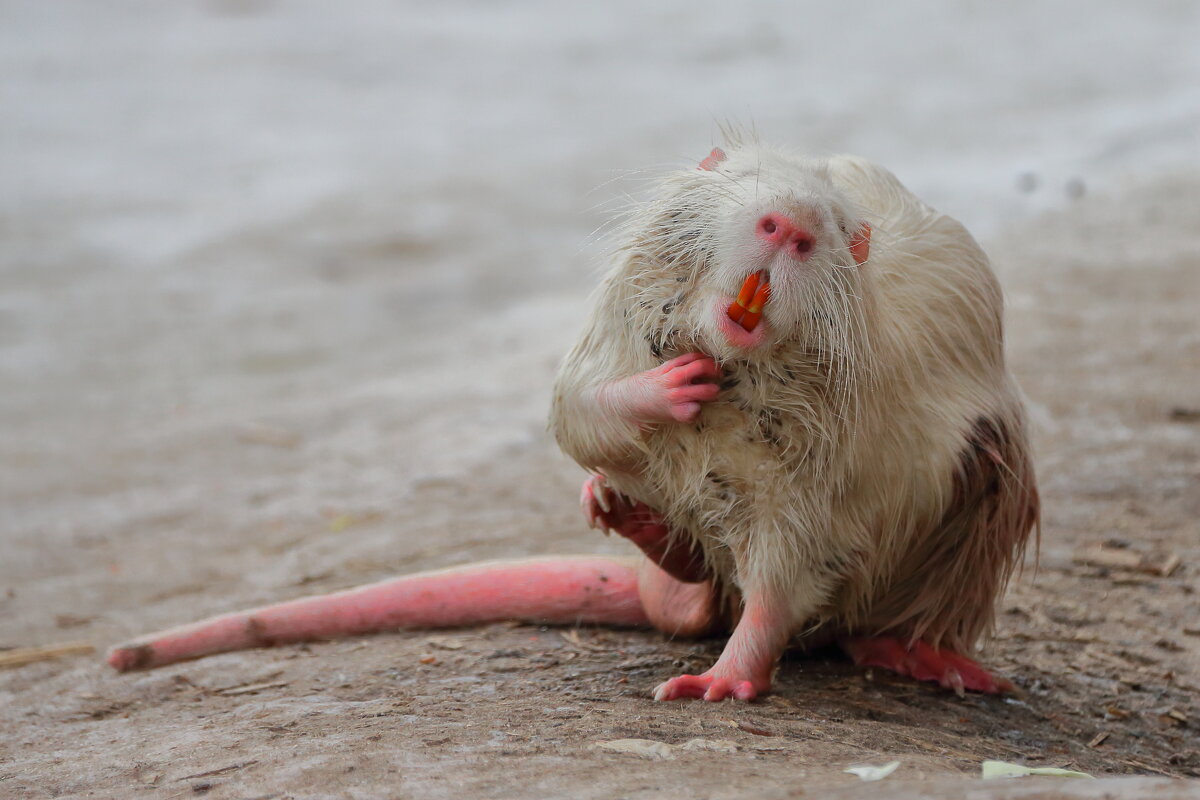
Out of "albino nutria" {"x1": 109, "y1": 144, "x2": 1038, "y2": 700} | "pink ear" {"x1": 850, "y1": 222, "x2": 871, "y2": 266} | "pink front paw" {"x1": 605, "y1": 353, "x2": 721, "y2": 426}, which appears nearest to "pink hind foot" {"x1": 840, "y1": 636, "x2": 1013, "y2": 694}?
"albino nutria" {"x1": 109, "y1": 144, "x2": 1038, "y2": 700}

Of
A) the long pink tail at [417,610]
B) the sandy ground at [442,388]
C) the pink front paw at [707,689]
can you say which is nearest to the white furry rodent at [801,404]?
the pink front paw at [707,689]

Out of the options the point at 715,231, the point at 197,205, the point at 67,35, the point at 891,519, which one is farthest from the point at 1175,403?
the point at 67,35

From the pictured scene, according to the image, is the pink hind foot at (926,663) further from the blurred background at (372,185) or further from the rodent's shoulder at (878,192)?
the blurred background at (372,185)

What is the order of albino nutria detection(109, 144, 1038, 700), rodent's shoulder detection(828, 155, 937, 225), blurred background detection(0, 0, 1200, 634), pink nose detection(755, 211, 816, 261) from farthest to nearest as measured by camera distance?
blurred background detection(0, 0, 1200, 634) < rodent's shoulder detection(828, 155, 937, 225) < albino nutria detection(109, 144, 1038, 700) < pink nose detection(755, 211, 816, 261)

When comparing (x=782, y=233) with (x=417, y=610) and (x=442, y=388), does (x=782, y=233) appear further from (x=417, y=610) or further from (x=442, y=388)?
(x=442, y=388)

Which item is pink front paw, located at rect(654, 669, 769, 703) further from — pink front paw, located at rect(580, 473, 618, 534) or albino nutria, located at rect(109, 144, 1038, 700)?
pink front paw, located at rect(580, 473, 618, 534)

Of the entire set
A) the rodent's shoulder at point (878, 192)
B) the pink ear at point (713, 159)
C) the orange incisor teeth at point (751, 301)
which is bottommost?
the orange incisor teeth at point (751, 301)

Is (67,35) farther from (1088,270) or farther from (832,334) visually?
(832,334)
